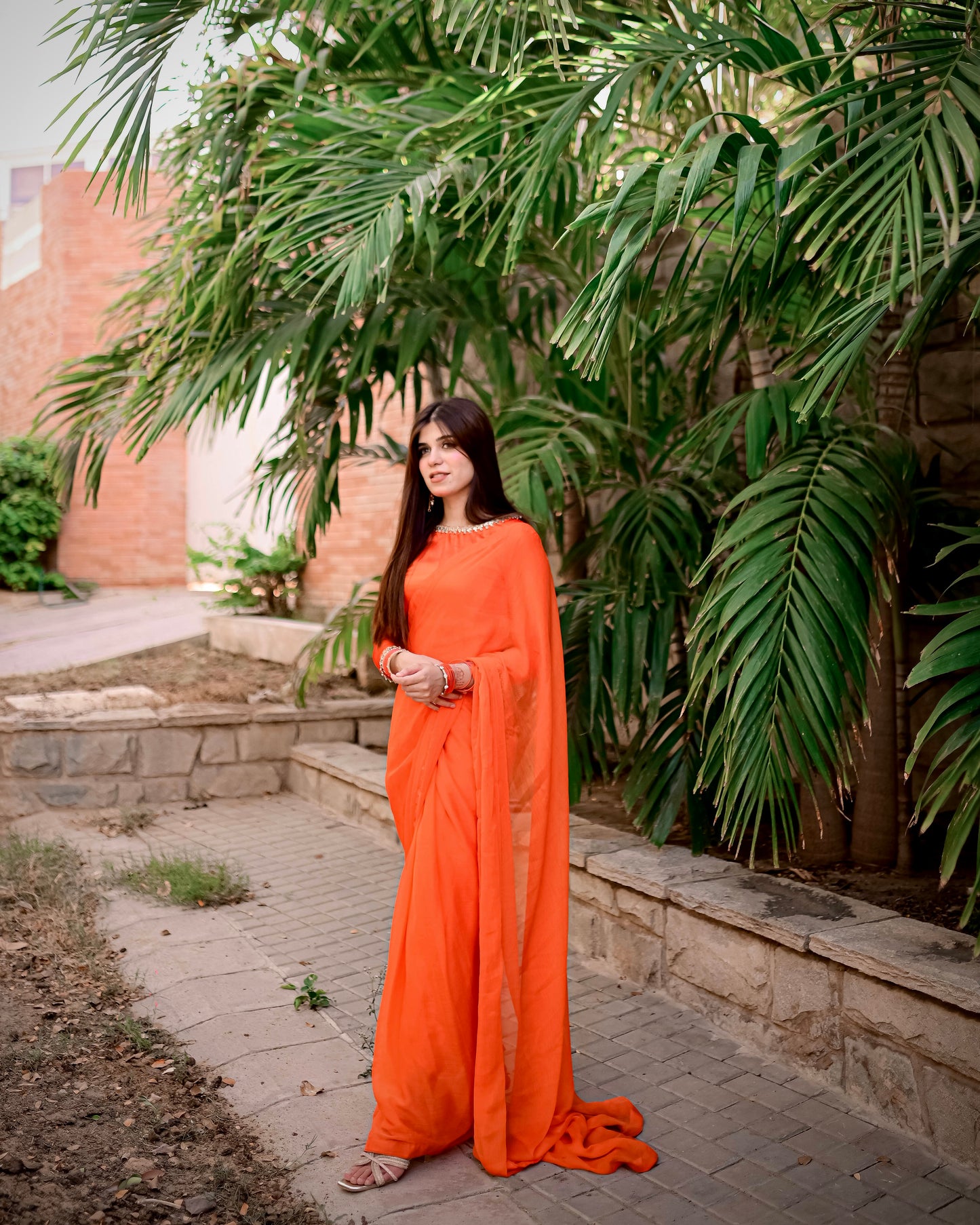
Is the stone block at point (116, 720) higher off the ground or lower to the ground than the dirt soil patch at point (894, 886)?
lower

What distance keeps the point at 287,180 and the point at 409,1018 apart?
3.23m

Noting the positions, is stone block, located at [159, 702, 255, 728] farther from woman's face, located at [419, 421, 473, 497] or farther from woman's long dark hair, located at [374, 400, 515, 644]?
woman's face, located at [419, 421, 473, 497]

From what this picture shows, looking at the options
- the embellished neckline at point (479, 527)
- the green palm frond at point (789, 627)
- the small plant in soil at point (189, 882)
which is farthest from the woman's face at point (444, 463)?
the small plant in soil at point (189, 882)

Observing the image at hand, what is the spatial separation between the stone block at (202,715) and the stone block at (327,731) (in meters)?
0.37

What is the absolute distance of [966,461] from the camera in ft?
13.0

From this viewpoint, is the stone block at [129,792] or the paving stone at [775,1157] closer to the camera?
the paving stone at [775,1157]

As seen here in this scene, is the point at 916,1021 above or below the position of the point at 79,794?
above

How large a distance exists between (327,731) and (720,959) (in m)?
3.92

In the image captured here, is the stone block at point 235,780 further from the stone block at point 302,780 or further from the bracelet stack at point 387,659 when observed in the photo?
the bracelet stack at point 387,659

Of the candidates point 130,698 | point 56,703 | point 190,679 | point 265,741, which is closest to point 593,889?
point 265,741

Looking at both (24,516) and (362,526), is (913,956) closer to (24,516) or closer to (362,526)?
(362,526)

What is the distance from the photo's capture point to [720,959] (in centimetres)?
329

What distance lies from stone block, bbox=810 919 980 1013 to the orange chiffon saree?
2.30 ft

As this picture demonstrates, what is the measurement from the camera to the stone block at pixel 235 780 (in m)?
6.52
